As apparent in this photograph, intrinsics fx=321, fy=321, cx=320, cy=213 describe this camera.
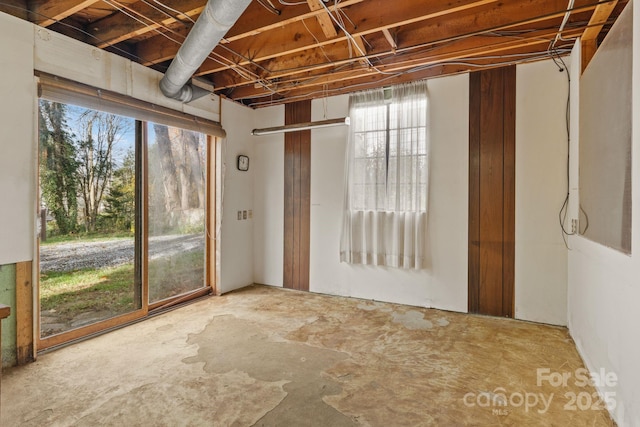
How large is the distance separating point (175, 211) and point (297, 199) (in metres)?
1.63

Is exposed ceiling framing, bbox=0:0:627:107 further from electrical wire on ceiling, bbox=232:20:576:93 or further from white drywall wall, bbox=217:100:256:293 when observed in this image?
white drywall wall, bbox=217:100:256:293

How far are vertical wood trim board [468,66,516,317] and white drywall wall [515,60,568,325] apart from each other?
0.26 ft

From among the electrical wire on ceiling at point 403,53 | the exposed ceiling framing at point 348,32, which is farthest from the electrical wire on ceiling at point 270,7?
the electrical wire on ceiling at point 403,53

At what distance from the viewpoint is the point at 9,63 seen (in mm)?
2445

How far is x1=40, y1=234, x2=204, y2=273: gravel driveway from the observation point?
9.32ft

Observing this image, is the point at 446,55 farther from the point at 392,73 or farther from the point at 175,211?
the point at 175,211

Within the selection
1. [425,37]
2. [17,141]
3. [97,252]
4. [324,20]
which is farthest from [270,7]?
[97,252]

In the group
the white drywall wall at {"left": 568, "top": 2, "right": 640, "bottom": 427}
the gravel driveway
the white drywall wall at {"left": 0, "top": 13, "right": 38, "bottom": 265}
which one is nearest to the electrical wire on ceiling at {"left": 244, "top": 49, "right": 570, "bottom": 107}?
the white drywall wall at {"left": 568, "top": 2, "right": 640, "bottom": 427}

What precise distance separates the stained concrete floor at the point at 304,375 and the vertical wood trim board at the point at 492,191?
35 cm

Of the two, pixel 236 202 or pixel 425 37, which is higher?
pixel 425 37

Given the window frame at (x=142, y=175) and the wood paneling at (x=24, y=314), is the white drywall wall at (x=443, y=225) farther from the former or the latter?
the wood paneling at (x=24, y=314)

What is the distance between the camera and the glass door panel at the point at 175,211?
143 inches

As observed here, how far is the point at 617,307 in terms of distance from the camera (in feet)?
6.31

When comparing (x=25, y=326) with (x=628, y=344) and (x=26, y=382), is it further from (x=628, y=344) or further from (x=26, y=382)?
(x=628, y=344)
